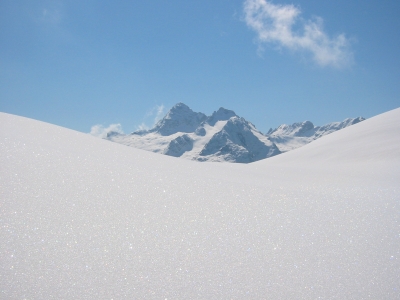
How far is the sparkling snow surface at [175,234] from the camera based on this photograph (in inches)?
89.7

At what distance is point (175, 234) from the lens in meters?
2.85

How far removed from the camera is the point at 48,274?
225cm

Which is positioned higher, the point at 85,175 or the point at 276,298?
the point at 85,175

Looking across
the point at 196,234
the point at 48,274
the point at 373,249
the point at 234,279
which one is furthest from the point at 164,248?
the point at 373,249

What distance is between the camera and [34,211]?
287cm

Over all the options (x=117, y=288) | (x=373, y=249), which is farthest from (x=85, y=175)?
(x=373, y=249)

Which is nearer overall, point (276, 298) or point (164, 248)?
point (276, 298)

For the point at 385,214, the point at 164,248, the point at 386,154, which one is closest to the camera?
the point at 164,248

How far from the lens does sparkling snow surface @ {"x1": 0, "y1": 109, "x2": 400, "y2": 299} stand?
2.28 m

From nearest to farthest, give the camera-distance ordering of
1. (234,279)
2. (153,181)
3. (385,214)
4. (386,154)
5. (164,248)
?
1. (234,279)
2. (164,248)
3. (385,214)
4. (153,181)
5. (386,154)

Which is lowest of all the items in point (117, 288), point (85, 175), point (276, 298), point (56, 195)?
point (276, 298)

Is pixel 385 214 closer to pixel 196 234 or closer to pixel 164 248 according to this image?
pixel 196 234

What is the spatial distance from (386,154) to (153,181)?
8.25 meters

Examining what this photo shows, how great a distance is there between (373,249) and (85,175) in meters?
3.62
